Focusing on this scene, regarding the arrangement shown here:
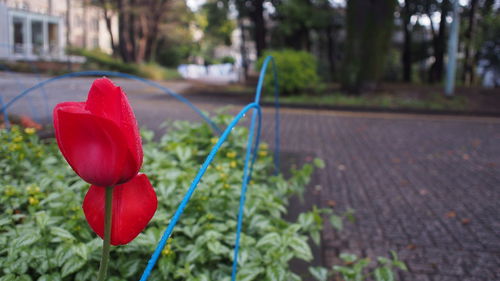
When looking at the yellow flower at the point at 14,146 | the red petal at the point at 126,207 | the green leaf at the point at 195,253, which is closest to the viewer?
the red petal at the point at 126,207

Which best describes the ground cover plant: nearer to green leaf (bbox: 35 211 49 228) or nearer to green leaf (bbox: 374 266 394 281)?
green leaf (bbox: 35 211 49 228)

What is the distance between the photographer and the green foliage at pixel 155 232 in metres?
1.76

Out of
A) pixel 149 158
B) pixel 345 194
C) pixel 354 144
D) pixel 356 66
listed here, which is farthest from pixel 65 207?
pixel 356 66

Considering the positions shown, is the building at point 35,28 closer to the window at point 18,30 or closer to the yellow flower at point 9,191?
the window at point 18,30

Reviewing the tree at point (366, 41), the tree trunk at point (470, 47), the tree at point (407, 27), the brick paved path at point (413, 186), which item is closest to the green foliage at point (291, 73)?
the tree at point (366, 41)

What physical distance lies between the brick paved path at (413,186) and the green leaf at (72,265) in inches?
71.0

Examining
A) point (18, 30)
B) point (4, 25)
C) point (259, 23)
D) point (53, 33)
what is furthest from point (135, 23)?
point (259, 23)

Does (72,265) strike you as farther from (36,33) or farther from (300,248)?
(36,33)

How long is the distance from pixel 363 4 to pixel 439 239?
37.7ft

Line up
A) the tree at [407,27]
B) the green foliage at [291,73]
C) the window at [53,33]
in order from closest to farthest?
the green foliage at [291,73] < the tree at [407,27] < the window at [53,33]

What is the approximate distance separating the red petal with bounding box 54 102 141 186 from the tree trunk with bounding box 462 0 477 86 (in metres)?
23.1

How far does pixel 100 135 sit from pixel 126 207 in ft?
0.58

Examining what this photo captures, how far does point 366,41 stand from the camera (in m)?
13.8

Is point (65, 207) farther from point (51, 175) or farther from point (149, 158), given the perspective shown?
point (149, 158)
